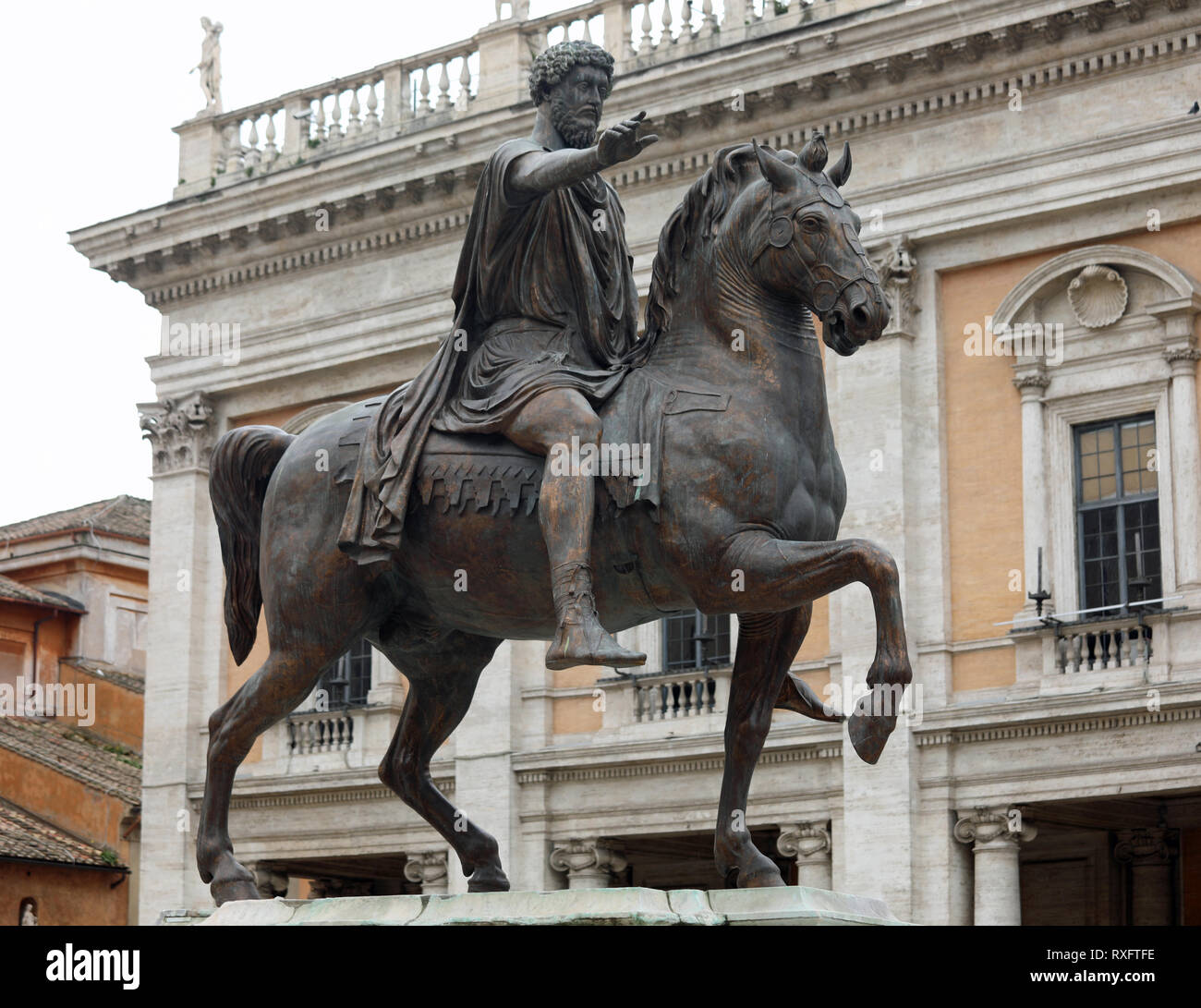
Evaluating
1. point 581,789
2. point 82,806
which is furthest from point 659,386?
point 82,806

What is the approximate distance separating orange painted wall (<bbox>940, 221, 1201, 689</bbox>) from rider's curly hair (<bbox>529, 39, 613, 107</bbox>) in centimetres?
1304

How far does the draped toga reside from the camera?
6816 millimetres

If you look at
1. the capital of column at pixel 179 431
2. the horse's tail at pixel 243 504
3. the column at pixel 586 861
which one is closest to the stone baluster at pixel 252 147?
the capital of column at pixel 179 431

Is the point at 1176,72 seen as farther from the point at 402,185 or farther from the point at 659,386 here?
the point at 659,386

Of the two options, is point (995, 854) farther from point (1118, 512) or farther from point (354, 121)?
point (354, 121)

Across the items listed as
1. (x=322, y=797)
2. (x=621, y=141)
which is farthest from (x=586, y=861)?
(x=621, y=141)

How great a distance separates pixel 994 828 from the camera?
18969mm

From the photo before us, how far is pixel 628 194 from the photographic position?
2197 cm

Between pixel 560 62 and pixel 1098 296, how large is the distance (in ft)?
43.3

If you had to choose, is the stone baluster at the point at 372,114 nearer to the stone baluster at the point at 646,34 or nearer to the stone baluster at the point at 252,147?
the stone baluster at the point at 252,147

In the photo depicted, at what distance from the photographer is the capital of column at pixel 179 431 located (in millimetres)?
25047

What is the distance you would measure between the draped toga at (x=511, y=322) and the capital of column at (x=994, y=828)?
12.7 metres

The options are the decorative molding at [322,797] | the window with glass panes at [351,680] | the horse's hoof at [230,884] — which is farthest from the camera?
the window with glass panes at [351,680]

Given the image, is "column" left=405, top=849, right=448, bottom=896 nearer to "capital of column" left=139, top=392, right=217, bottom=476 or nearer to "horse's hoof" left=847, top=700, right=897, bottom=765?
"capital of column" left=139, top=392, right=217, bottom=476
